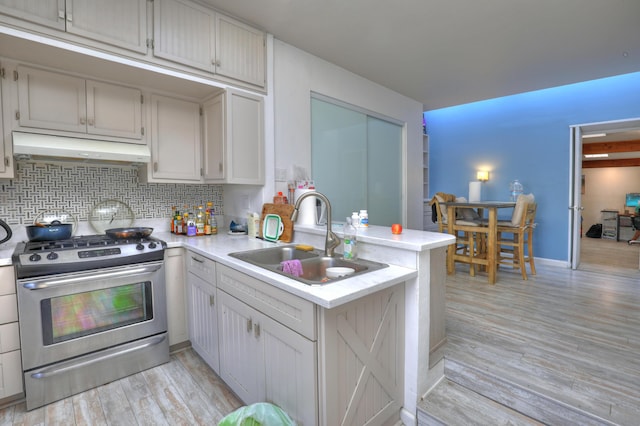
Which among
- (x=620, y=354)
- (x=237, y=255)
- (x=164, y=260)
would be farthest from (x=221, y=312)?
(x=620, y=354)

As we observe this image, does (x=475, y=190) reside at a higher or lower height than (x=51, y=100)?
lower

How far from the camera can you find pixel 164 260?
2.15m

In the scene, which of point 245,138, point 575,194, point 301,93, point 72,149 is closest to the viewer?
point 72,149

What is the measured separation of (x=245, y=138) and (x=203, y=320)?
1413mm

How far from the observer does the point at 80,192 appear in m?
2.32

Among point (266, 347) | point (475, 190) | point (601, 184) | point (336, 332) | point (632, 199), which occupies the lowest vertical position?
point (266, 347)

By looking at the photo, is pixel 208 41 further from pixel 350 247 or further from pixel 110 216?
pixel 350 247

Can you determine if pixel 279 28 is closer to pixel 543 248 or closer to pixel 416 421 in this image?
pixel 416 421

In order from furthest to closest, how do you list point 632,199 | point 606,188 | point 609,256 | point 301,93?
point 606,188 < point 632,199 < point 609,256 < point 301,93

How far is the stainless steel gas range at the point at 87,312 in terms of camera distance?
66.0 inches

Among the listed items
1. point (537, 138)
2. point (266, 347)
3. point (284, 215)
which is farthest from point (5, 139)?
point (537, 138)

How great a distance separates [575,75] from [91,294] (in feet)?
16.9

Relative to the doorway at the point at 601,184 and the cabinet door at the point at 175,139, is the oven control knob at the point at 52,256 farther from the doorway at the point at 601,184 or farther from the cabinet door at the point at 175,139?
the doorway at the point at 601,184

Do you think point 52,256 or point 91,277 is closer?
point 52,256
